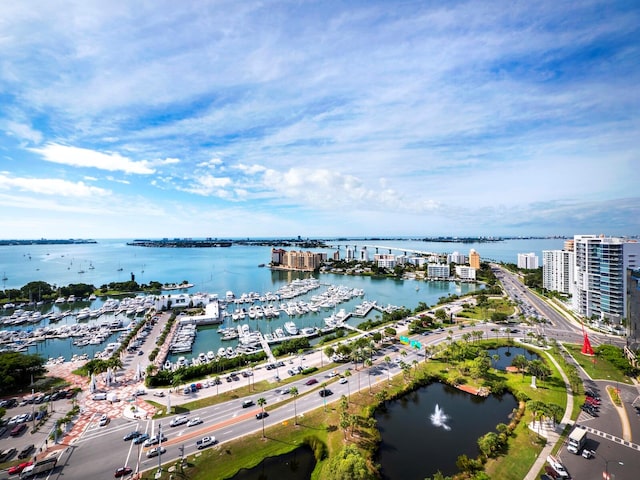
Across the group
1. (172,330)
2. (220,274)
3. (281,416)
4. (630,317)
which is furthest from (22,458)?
(220,274)

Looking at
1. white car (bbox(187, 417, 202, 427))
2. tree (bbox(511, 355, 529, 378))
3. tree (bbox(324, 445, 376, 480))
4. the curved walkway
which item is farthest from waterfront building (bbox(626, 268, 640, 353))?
white car (bbox(187, 417, 202, 427))

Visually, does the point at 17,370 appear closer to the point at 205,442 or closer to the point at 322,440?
the point at 205,442

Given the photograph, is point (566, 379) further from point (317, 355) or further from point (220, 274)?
point (220, 274)

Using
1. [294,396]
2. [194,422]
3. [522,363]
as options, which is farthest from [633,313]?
[194,422]

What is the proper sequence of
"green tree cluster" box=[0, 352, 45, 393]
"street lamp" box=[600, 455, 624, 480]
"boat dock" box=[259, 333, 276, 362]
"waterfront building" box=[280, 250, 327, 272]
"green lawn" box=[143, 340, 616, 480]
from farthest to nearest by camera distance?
1. "waterfront building" box=[280, 250, 327, 272]
2. "boat dock" box=[259, 333, 276, 362]
3. "green tree cluster" box=[0, 352, 45, 393]
4. "green lawn" box=[143, 340, 616, 480]
5. "street lamp" box=[600, 455, 624, 480]

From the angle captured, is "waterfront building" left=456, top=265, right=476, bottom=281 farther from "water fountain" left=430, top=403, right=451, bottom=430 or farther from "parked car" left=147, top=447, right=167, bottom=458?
"parked car" left=147, top=447, right=167, bottom=458

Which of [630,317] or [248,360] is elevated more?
[630,317]
